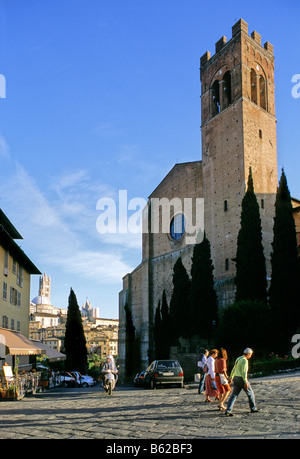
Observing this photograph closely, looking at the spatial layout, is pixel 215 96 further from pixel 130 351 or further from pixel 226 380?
pixel 226 380

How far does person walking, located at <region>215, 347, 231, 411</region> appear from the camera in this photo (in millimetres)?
10602

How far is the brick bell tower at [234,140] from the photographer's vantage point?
36125 millimetres

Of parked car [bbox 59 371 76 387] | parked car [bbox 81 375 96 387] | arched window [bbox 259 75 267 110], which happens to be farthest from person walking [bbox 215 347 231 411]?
arched window [bbox 259 75 267 110]

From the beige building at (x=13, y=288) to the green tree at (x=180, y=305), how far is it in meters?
11.1

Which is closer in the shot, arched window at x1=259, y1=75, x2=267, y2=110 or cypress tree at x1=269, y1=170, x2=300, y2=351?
cypress tree at x1=269, y1=170, x2=300, y2=351

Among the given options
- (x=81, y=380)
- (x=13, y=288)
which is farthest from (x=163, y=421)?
(x=81, y=380)

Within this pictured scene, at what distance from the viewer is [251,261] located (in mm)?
29703

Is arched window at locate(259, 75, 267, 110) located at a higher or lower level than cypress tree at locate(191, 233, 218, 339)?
higher

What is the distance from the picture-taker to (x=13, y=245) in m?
25.0

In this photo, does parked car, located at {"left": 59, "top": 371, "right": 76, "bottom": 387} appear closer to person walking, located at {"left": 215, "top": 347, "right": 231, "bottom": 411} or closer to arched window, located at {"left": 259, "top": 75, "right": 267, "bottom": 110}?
person walking, located at {"left": 215, "top": 347, "right": 231, "bottom": 411}

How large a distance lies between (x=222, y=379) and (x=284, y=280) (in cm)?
1785

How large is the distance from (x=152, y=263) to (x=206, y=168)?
1145 cm

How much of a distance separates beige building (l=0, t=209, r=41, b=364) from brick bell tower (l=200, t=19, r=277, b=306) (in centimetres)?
1400
